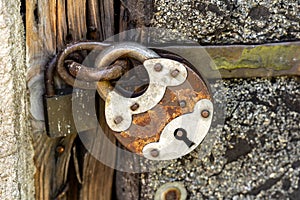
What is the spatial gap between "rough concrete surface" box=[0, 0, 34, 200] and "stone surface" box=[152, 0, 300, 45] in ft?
0.85

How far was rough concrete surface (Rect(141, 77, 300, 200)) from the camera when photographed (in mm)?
971

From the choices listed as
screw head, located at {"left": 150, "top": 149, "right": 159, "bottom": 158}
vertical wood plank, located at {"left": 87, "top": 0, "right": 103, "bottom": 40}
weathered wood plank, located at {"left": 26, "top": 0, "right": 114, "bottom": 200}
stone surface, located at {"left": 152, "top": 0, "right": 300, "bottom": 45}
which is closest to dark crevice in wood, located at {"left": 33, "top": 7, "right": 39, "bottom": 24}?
weathered wood plank, located at {"left": 26, "top": 0, "right": 114, "bottom": 200}

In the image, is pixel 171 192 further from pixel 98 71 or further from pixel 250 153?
pixel 98 71

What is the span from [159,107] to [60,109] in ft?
0.62

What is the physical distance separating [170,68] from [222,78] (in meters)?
0.12

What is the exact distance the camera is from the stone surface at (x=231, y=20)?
3.06 feet

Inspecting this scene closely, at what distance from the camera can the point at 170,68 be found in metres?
0.88

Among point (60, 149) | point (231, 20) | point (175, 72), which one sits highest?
point (231, 20)

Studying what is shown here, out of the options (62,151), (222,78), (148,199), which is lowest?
(148,199)

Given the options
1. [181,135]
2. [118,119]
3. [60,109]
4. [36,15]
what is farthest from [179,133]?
[36,15]

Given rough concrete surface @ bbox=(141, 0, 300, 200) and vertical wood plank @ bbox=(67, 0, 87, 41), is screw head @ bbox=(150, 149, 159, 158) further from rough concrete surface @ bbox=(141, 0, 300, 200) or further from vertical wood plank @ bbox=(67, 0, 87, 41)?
vertical wood plank @ bbox=(67, 0, 87, 41)

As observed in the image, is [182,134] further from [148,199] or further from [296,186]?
[296,186]

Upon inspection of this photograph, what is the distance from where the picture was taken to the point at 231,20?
0.94 metres

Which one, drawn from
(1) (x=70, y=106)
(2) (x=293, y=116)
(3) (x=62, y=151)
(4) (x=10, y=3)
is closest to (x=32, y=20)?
(4) (x=10, y=3)
